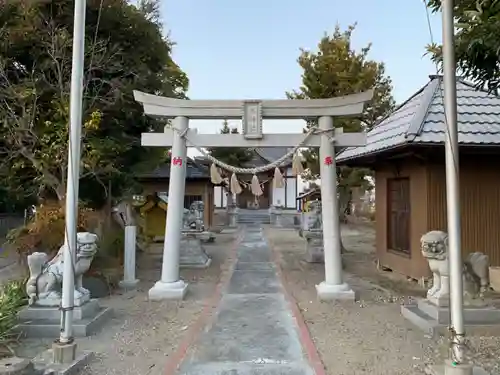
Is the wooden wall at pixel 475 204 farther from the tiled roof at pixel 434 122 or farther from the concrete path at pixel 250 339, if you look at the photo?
the concrete path at pixel 250 339

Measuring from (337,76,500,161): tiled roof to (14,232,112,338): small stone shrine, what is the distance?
5682mm

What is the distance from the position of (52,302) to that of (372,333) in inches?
166

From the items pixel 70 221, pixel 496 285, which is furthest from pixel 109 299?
pixel 496 285

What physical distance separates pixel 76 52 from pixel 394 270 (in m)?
8.57

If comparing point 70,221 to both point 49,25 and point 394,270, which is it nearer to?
point 49,25

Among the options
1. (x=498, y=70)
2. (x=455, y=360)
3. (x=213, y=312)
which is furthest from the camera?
(x=213, y=312)

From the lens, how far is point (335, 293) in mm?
7852

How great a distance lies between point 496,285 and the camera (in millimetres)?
8250

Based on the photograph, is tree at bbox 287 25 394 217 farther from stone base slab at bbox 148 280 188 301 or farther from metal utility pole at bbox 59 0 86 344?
metal utility pole at bbox 59 0 86 344

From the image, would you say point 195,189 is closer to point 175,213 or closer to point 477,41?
point 175,213

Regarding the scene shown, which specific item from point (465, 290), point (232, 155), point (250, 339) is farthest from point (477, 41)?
point (232, 155)

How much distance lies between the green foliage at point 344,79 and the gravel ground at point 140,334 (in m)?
10.8

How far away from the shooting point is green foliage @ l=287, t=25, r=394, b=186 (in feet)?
57.5

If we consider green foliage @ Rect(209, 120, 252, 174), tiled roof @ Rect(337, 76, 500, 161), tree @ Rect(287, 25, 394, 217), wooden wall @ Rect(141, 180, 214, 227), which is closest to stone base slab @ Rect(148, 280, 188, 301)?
tiled roof @ Rect(337, 76, 500, 161)
